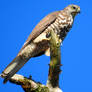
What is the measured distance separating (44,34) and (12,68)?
83cm

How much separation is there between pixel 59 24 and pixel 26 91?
1.46m

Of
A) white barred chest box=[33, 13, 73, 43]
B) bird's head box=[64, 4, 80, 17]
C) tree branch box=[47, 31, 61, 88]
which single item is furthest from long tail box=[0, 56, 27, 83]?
bird's head box=[64, 4, 80, 17]

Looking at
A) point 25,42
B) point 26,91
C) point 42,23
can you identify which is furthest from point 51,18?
point 26,91

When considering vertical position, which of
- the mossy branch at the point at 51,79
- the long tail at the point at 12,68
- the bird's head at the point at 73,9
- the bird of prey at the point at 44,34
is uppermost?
the bird's head at the point at 73,9

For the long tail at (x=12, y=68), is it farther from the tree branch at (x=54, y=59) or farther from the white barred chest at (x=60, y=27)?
the tree branch at (x=54, y=59)

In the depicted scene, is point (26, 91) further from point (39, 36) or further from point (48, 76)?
point (39, 36)

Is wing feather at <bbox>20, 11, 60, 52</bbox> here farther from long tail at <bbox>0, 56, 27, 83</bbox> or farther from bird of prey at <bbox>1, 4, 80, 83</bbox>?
long tail at <bbox>0, 56, 27, 83</bbox>

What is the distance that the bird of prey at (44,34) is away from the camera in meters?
4.36

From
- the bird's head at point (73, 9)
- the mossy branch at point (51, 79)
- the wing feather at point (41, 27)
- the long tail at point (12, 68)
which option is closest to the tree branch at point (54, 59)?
the mossy branch at point (51, 79)

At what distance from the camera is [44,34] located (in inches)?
176

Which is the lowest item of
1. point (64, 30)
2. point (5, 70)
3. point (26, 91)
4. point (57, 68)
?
point (26, 91)

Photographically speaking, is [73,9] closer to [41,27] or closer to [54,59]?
[41,27]

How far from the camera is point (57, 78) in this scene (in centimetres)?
368

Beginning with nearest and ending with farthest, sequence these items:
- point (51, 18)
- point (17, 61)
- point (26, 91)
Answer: point (26, 91) < point (17, 61) < point (51, 18)
